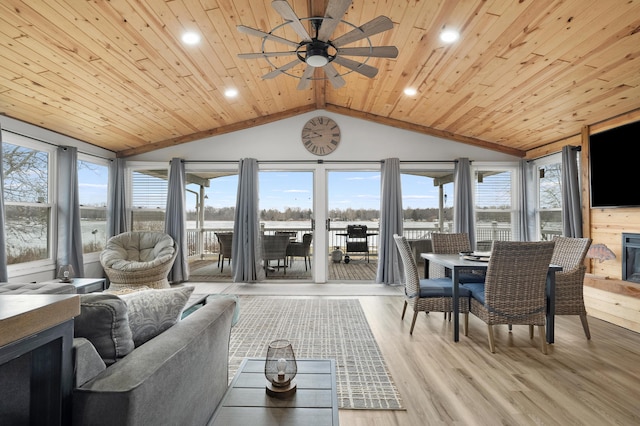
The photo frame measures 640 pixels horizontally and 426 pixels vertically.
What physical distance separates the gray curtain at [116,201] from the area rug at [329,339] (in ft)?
8.42

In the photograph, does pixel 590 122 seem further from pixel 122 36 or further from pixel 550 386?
pixel 122 36

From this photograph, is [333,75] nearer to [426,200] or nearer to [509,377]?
[509,377]

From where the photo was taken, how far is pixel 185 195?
5.81 metres

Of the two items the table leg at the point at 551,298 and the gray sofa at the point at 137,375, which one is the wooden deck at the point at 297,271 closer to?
the table leg at the point at 551,298

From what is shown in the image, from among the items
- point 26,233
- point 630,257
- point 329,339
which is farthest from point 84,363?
point 630,257

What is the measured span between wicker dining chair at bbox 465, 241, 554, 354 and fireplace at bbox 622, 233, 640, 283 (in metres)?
1.58

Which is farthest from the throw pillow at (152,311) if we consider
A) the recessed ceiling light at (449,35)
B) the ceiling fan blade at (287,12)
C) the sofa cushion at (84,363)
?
the recessed ceiling light at (449,35)

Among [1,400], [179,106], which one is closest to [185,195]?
[179,106]

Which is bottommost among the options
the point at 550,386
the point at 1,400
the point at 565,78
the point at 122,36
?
the point at 550,386

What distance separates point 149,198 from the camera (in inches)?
236

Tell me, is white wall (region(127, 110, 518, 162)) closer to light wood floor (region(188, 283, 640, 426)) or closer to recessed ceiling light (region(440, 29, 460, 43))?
recessed ceiling light (region(440, 29, 460, 43))

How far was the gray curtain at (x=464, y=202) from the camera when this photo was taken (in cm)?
554

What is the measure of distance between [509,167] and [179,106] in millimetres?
5213

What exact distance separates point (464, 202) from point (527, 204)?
Result: 1004mm
